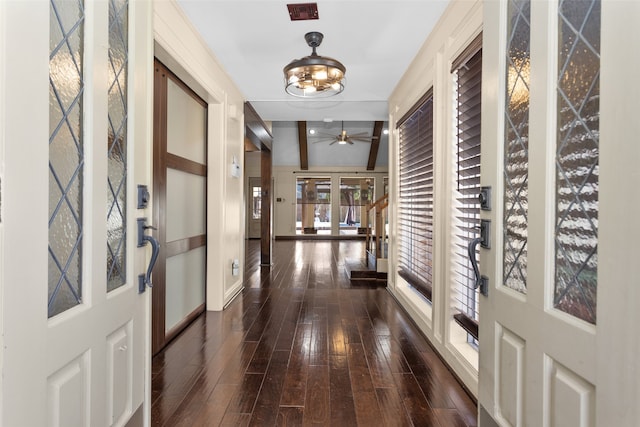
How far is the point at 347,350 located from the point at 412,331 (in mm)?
747

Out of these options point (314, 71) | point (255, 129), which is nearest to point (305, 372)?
point (314, 71)

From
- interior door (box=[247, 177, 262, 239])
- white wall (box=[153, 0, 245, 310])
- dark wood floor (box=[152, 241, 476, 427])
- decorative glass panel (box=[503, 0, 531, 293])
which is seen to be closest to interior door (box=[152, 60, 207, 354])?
white wall (box=[153, 0, 245, 310])

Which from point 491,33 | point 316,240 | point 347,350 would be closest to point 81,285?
point 491,33

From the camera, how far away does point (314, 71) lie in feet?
8.70

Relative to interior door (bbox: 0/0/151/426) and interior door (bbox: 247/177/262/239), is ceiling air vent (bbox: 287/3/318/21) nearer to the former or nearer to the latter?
interior door (bbox: 0/0/151/426)

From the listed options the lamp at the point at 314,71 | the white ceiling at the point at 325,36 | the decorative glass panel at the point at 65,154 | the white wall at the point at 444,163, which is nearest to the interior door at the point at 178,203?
the white ceiling at the point at 325,36

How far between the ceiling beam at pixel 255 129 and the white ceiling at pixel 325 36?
506mm

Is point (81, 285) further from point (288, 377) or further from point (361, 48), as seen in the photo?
point (361, 48)

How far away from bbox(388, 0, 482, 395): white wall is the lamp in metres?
0.72

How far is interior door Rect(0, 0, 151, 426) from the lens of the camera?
742 millimetres

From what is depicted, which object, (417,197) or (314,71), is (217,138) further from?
(417,197)

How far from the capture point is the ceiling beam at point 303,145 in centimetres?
882

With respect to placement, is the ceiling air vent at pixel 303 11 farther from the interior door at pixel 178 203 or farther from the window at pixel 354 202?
the window at pixel 354 202

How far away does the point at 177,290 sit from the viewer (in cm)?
286
